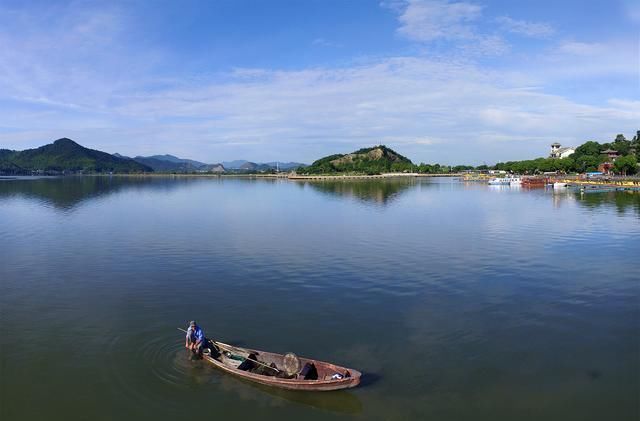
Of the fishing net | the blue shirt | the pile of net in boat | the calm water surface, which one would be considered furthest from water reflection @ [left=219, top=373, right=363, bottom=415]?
the blue shirt

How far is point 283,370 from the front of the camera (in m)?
19.2

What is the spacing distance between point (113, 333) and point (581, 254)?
41.0 meters

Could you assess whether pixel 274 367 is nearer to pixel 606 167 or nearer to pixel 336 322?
pixel 336 322

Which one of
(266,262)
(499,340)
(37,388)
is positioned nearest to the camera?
(37,388)

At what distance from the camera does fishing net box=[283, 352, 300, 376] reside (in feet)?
61.3

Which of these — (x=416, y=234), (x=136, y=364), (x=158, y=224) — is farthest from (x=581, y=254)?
(x=158, y=224)

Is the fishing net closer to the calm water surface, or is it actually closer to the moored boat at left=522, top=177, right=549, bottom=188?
the calm water surface

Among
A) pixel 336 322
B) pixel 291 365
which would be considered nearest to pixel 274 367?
pixel 291 365

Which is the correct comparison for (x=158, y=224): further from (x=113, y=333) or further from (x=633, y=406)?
(x=633, y=406)

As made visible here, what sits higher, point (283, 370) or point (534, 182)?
point (534, 182)

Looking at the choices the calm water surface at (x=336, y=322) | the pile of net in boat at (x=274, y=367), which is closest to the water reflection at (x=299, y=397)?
the calm water surface at (x=336, y=322)

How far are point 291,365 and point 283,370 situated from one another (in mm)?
645

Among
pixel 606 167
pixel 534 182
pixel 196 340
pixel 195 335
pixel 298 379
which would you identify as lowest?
pixel 298 379

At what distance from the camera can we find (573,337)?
23812 millimetres
